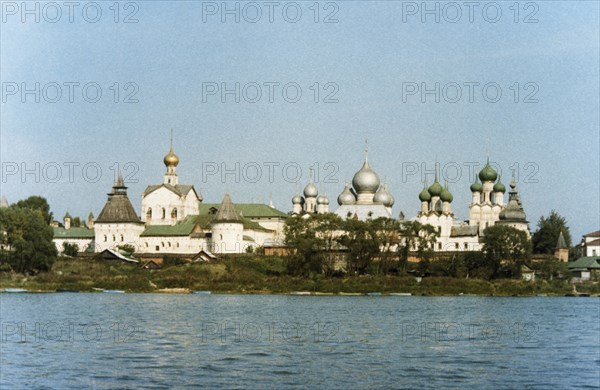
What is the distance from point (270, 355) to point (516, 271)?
4313 cm

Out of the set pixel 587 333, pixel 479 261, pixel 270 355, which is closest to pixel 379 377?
pixel 270 355

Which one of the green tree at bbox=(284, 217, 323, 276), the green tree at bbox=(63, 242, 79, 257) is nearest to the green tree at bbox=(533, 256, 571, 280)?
the green tree at bbox=(284, 217, 323, 276)

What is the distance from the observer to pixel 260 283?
61.2 metres

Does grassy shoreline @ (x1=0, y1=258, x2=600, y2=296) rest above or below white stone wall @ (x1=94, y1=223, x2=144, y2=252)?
below

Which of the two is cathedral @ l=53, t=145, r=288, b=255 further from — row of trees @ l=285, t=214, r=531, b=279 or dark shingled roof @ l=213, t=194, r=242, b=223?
row of trees @ l=285, t=214, r=531, b=279

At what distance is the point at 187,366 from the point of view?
21.4 metres

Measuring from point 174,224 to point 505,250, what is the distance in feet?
115

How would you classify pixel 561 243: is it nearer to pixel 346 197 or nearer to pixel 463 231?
pixel 463 231

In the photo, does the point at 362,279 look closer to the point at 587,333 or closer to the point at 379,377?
the point at 587,333

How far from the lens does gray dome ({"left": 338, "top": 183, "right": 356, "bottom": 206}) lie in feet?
294

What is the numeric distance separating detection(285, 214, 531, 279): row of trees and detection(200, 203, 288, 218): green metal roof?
27.0m

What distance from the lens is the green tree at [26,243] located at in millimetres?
61938

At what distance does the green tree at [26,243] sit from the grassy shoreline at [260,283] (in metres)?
1.06

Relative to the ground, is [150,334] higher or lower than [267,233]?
lower
